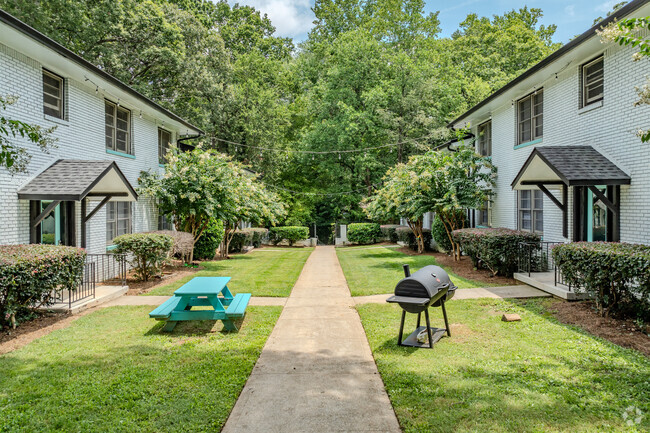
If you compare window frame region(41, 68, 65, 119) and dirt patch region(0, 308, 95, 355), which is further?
window frame region(41, 68, 65, 119)

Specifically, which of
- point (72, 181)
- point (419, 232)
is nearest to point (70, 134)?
point (72, 181)

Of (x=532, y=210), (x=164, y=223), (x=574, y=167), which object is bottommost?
(x=164, y=223)

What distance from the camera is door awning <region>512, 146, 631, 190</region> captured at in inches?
330

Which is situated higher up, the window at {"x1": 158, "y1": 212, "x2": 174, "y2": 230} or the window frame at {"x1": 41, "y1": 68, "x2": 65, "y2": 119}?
the window frame at {"x1": 41, "y1": 68, "x2": 65, "y2": 119}

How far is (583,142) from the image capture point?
395 inches

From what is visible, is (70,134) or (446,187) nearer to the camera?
(70,134)

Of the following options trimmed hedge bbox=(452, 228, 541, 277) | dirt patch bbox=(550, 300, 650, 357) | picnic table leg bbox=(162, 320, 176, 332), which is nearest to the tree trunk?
trimmed hedge bbox=(452, 228, 541, 277)

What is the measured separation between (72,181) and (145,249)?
7.83 feet

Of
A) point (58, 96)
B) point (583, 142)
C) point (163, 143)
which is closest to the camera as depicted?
point (583, 142)

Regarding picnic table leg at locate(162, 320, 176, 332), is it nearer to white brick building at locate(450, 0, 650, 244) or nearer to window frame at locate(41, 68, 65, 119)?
window frame at locate(41, 68, 65, 119)

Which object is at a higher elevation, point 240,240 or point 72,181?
point 72,181

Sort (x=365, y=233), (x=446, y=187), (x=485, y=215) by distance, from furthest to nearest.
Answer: (x=365, y=233) < (x=485, y=215) < (x=446, y=187)

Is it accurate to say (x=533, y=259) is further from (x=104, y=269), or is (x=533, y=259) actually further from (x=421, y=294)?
(x=104, y=269)

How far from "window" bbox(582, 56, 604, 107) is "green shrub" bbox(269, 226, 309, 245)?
20779mm
